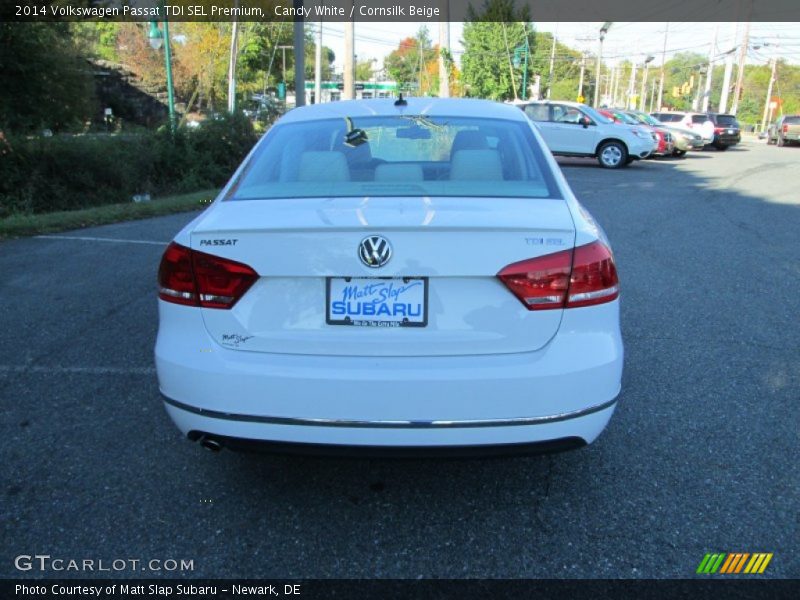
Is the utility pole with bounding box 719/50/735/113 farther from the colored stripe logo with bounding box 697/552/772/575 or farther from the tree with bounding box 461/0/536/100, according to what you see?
the colored stripe logo with bounding box 697/552/772/575

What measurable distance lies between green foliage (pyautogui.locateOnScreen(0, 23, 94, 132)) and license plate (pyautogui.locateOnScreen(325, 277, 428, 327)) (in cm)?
1688

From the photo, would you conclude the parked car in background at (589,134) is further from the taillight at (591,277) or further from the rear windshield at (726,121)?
the taillight at (591,277)

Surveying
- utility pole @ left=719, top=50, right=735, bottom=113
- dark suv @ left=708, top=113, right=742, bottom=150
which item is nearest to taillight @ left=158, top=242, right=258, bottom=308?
dark suv @ left=708, top=113, right=742, bottom=150

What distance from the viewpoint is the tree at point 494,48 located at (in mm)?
59062

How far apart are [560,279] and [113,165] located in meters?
15.8

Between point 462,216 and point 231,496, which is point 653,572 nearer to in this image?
point 462,216

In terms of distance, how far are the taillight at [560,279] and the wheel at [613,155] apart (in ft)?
63.7

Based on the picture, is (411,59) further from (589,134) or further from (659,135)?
(589,134)

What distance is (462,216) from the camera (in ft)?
8.43

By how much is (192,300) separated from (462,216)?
109 centimetres

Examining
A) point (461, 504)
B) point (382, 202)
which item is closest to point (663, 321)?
point (461, 504)

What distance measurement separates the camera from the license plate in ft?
8.14

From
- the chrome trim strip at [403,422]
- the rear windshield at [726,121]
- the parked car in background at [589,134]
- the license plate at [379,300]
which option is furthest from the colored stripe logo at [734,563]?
the rear windshield at [726,121]

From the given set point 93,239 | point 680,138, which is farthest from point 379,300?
point 680,138
